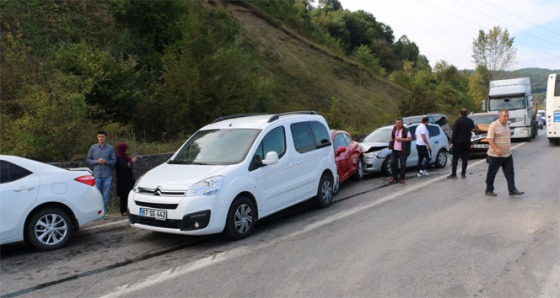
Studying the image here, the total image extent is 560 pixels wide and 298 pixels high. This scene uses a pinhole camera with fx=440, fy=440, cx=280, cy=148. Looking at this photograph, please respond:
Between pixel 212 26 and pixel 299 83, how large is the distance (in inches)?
310

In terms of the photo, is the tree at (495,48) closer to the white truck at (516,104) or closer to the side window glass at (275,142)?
the white truck at (516,104)

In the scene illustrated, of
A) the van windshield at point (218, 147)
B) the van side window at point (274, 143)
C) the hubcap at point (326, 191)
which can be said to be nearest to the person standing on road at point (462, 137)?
the hubcap at point (326, 191)

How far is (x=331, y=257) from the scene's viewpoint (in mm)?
5664

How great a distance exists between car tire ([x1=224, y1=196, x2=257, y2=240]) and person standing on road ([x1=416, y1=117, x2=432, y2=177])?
7486 mm

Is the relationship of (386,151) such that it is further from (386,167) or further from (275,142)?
(275,142)

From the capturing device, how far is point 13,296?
477cm

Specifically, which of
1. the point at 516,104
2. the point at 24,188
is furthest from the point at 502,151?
the point at 516,104

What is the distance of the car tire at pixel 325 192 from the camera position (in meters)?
8.77

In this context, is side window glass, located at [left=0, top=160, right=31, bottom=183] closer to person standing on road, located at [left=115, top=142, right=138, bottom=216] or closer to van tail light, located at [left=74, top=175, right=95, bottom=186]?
van tail light, located at [left=74, top=175, right=95, bottom=186]

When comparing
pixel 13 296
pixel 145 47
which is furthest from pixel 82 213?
pixel 145 47

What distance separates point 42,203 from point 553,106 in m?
21.8

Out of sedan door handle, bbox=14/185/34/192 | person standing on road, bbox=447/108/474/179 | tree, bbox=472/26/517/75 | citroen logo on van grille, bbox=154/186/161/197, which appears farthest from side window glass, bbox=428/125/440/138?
tree, bbox=472/26/517/75

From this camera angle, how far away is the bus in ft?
67.3

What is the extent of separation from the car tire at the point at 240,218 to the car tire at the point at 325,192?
2162 millimetres
